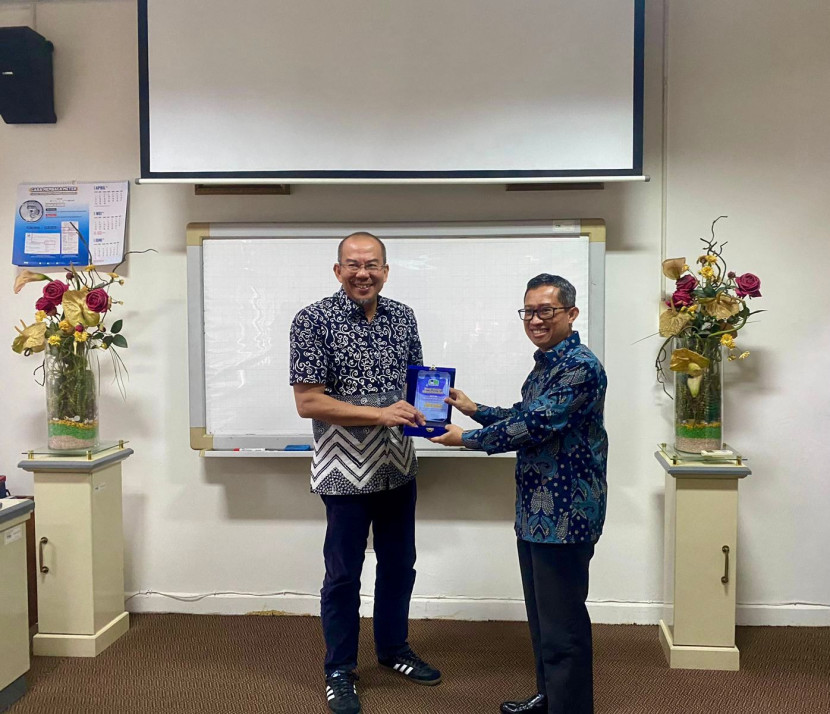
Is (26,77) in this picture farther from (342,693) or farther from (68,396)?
(342,693)

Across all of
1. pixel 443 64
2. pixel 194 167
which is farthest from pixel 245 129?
pixel 443 64

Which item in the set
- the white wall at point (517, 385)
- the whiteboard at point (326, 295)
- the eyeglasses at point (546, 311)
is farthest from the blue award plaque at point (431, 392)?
the white wall at point (517, 385)

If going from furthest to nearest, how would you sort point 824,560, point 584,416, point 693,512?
point 824,560
point 693,512
point 584,416

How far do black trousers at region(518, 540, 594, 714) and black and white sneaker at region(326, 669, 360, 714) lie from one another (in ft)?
2.29

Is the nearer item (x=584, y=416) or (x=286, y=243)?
(x=584, y=416)

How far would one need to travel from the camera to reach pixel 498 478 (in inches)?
128

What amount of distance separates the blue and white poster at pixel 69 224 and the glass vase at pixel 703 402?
248 centimetres

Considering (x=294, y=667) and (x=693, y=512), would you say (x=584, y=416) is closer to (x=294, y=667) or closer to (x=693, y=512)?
(x=693, y=512)

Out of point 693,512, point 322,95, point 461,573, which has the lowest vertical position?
point 461,573

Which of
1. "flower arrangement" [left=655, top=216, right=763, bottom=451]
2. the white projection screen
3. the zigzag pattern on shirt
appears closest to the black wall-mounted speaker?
the white projection screen

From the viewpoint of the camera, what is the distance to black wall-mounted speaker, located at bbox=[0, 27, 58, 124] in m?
3.15

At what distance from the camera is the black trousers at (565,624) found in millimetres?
2074

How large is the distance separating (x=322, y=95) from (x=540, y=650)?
2.21 m

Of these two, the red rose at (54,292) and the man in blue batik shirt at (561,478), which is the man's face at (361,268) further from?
the red rose at (54,292)
